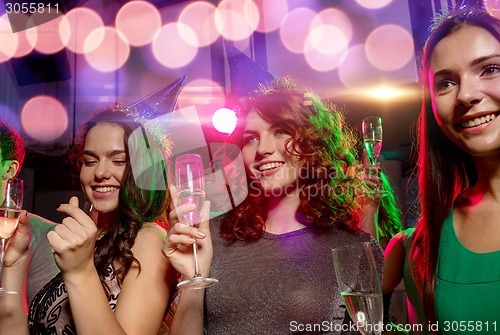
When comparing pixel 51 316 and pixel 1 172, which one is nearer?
pixel 51 316

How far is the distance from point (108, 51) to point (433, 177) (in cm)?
483

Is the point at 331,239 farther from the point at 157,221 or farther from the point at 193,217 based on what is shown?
the point at 157,221

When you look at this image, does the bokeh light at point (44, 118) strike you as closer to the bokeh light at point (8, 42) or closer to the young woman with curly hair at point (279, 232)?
the bokeh light at point (8, 42)

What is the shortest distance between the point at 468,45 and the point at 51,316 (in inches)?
58.6

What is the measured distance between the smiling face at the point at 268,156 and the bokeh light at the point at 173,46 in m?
3.98

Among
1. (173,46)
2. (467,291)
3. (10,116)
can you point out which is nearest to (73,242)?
(467,291)

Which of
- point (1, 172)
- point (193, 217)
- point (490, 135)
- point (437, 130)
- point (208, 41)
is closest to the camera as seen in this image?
point (490, 135)

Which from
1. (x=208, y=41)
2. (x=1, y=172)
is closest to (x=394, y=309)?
(x=1, y=172)

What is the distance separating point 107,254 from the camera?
5.63ft

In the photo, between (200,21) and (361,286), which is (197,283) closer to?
(361,286)

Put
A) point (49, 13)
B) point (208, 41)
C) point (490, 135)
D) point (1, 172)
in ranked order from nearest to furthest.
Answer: point (490, 135) < point (1, 172) < point (49, 13) < point (208, 41)

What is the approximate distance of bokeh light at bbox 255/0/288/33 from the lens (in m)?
4.80

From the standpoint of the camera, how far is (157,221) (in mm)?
1927

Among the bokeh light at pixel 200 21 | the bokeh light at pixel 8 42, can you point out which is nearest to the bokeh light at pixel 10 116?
the bokeh light at pixel 8 42
